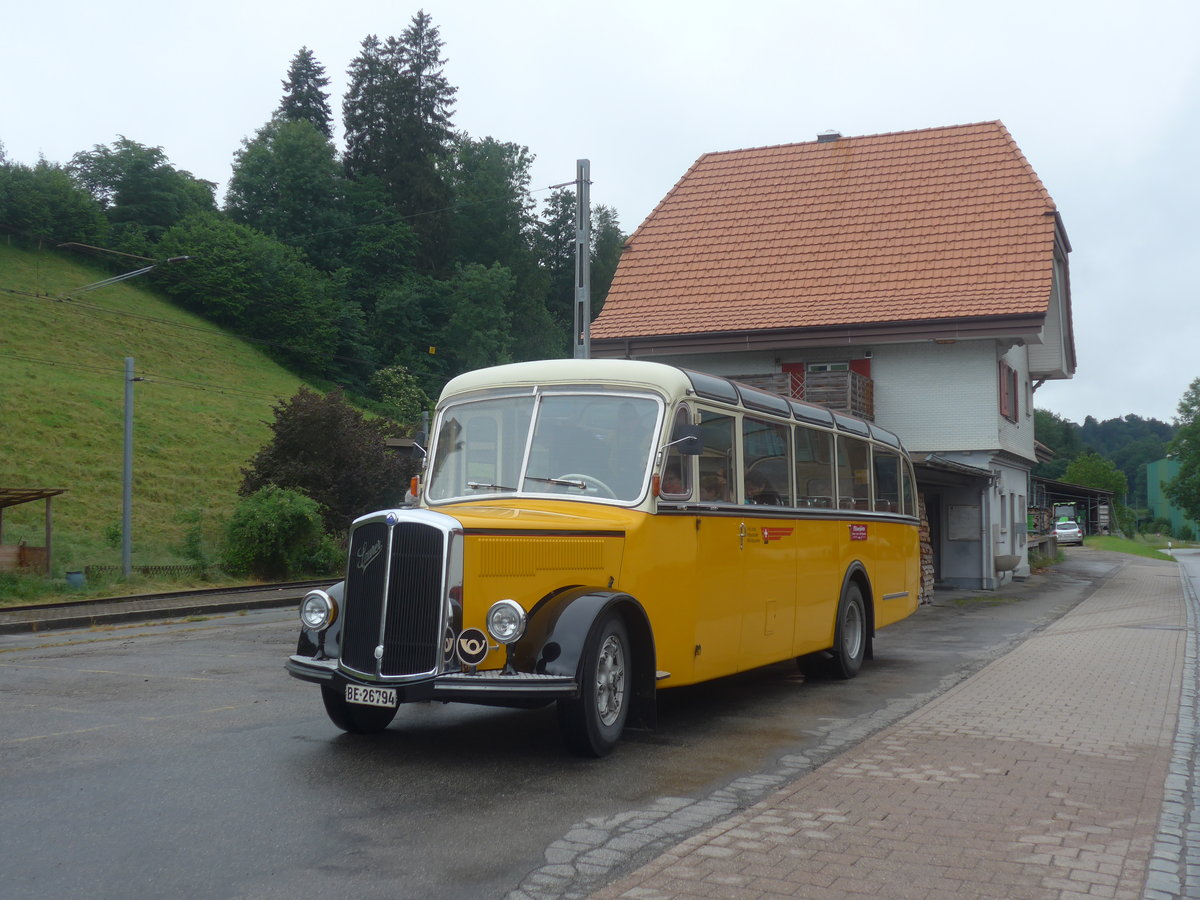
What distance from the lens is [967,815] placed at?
6.63m

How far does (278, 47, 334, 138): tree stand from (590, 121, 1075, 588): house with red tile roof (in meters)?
73.3

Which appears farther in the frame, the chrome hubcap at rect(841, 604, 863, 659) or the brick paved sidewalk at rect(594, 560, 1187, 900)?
the chrome hubcap at rect(841, 604, 863, 659)

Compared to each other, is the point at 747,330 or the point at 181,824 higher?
the point at 747,330

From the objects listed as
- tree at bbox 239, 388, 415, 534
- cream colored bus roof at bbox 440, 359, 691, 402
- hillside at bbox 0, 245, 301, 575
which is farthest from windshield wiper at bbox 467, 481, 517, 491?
tree at bbox 239, 388, 415, 534

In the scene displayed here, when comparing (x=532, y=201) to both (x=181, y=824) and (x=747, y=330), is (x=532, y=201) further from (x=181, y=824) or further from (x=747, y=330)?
(x=181, y=824)

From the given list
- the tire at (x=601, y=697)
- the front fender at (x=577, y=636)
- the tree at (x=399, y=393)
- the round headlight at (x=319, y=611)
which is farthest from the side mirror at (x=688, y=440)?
the tree at (x=399, y=393)

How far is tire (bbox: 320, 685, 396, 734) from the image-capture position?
8.52 meters

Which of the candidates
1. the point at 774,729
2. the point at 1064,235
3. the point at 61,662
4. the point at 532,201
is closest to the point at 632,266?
the point at 1064,235

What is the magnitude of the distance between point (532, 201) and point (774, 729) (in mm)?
85226

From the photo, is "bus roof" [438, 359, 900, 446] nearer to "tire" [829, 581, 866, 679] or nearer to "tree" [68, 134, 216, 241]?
"tire" [829, 581, 866, 679]

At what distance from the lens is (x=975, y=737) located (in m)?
9.05

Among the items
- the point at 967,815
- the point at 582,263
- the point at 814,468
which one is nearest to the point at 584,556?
the point at 967,815

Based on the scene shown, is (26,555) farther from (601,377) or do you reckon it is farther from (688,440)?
(688,440)

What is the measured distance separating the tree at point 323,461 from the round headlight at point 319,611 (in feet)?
80.2
